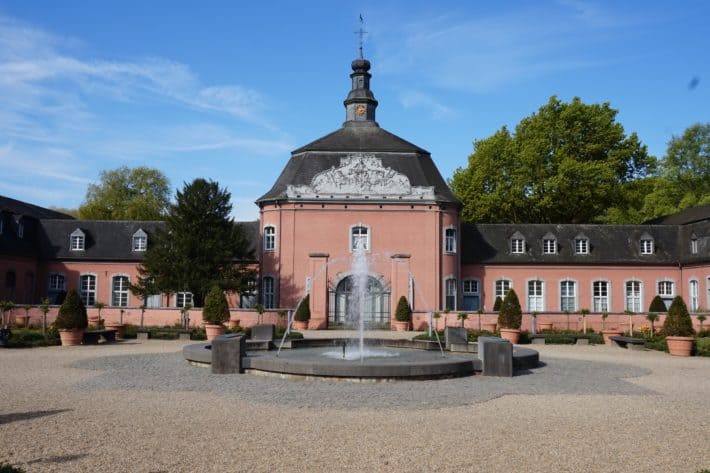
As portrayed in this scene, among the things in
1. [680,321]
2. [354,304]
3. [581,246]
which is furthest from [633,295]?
[680,321]

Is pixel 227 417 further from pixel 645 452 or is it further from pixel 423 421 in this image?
pixel 645 452

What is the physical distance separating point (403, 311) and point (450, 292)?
4120mm

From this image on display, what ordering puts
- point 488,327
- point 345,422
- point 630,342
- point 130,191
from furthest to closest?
point 130,191, point 488,327, point 630,342, point 345,422

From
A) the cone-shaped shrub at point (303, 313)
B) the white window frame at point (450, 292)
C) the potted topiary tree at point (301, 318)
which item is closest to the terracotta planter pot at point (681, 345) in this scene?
the white window frame at point (450, 292)

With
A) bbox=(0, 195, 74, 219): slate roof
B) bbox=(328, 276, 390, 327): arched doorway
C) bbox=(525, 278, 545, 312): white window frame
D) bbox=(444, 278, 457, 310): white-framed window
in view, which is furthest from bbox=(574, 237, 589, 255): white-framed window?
bbox=(0, 195, 74, 219): slate roof

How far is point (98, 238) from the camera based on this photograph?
3941cm

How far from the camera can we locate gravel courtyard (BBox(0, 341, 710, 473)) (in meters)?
7.13

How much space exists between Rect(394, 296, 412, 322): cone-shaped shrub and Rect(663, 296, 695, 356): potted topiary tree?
42.6ft

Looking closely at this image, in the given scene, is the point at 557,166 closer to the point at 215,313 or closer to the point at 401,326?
the point at 401,326

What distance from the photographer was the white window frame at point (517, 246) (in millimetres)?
38469

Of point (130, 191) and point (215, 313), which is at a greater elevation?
point (130, 191)

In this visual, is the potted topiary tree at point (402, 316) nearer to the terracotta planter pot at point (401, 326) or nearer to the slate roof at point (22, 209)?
the terracotta planter pot at point (401, 326)

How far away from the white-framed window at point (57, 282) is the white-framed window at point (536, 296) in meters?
27.0

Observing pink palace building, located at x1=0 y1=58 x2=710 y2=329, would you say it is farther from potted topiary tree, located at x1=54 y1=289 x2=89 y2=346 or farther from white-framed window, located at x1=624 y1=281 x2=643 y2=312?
potted topiary tree, located at x1=54 y1=289 x2=89 y2=346
